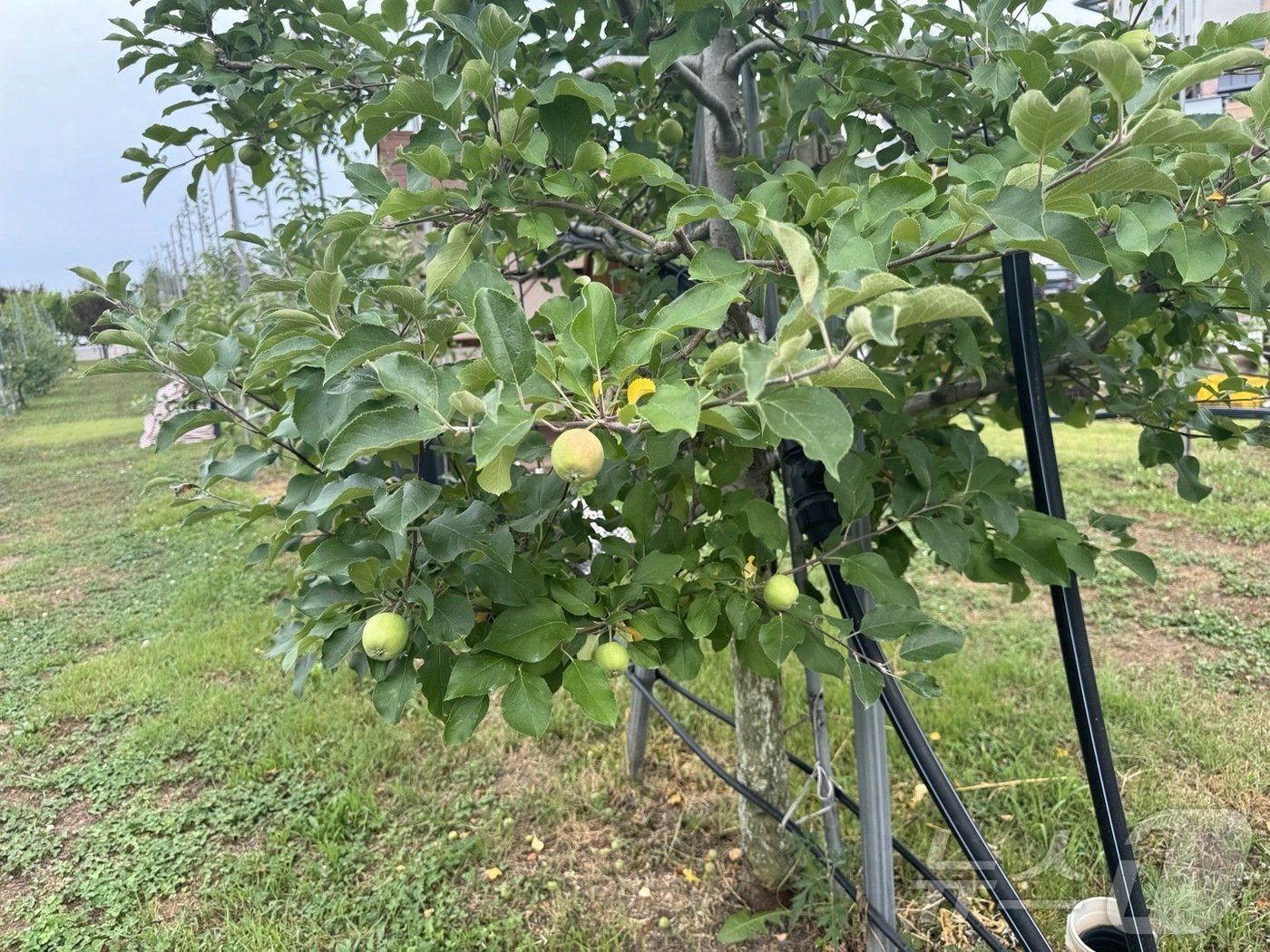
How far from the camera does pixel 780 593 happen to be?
3.42 feet

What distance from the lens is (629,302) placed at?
1.80 meters

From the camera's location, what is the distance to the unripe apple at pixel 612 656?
948 mm

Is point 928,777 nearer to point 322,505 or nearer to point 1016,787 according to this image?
point 322,505

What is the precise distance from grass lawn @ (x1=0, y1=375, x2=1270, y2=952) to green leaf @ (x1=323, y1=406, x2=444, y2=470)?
1.45 m

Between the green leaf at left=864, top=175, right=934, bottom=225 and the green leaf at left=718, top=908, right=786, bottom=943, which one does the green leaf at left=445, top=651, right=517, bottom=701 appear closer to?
the green leaf at left=864, top=175, right=934, bottom=225

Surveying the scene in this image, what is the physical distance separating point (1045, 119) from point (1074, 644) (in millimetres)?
916

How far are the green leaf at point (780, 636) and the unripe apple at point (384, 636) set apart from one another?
45 cm

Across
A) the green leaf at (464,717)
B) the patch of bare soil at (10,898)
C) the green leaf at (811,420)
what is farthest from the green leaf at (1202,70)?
the patch of bare soil at (10,898)

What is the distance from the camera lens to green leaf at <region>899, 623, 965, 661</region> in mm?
1062

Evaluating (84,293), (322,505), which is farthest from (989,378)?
(84,293)

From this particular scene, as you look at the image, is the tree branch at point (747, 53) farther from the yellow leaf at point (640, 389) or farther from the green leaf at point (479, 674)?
the green leaf at point (479, 674)

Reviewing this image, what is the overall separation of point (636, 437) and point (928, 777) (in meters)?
0.73

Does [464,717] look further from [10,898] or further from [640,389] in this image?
[10,898]

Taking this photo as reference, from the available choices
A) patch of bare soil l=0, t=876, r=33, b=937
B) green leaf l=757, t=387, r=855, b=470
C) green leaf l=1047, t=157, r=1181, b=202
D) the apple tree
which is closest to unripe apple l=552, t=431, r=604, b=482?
the apple tree
